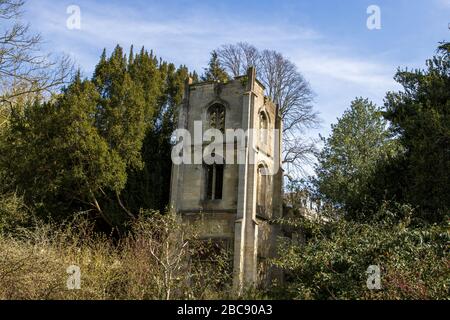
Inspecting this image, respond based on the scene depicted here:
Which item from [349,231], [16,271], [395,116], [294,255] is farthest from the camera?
[395,116]

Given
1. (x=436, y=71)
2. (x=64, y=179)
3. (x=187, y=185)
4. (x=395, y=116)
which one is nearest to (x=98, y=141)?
(x=64, y=179)

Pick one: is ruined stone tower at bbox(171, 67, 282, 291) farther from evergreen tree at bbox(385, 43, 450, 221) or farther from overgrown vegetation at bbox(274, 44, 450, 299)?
evergreen tree at bbox(385, 43, 450, 221)

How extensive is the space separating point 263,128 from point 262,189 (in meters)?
2.57

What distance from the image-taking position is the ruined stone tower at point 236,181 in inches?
695

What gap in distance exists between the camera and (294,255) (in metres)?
10.8

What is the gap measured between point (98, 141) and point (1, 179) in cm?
380

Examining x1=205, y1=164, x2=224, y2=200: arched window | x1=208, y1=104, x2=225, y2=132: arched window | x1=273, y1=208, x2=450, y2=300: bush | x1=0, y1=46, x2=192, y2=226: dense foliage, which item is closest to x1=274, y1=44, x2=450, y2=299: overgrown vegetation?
x1=273, y1=208, x2=450, y2=300: bush

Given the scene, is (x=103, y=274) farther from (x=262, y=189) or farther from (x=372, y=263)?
(x=262, y=189)

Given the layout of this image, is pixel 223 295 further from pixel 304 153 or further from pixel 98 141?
pixel 304 153

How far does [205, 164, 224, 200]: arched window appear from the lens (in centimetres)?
1892

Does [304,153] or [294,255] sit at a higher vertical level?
[304,153]

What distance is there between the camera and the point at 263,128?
20.6m

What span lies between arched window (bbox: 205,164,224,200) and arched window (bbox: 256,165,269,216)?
157cm
